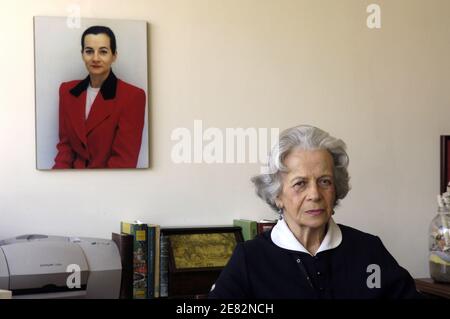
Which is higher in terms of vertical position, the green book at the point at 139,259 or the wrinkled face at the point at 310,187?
the wrinkled face at the point at 310,187

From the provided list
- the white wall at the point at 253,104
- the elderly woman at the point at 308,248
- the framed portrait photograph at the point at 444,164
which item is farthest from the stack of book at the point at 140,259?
the framed portrait photograph at the point at 444,164

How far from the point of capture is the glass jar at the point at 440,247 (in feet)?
9.41

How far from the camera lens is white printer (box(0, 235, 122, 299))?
239 cm

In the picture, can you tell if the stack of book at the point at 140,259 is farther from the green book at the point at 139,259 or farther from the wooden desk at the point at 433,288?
the wooden desk at the point at 433,288

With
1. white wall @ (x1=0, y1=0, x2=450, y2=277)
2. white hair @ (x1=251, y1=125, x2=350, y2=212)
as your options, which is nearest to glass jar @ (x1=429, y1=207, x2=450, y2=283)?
white wall @ (x1=0, y1=0, x2=450, y2=277)

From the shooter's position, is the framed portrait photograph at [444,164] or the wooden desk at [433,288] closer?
the wooden desk at [433,288]

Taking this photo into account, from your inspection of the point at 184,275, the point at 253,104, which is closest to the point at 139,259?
the point at 184,275

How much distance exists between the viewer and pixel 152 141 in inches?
116

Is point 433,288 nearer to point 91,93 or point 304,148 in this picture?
point 304,148

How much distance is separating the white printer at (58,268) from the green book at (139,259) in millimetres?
113

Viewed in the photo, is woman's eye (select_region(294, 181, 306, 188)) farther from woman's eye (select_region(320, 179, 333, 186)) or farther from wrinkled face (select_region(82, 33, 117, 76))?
wrinkled face (select_region(82, 33, 117, 76))

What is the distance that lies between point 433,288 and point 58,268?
1.52 meters

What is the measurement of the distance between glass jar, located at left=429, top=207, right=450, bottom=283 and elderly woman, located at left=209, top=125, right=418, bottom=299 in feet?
3.21

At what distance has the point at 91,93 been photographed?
287cm
